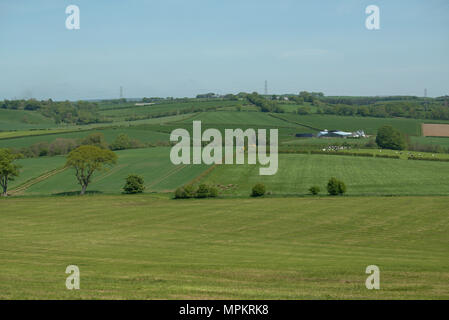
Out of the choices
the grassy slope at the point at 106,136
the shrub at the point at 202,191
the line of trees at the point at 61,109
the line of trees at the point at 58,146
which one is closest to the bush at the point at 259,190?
the shrub at the point at 202,191

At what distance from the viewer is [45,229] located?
132 ft

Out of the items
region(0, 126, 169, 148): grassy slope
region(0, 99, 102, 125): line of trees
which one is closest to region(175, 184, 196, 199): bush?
region(0, 126, 169, 148): grassy slope

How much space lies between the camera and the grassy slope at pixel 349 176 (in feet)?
207

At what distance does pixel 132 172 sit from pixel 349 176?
113ft

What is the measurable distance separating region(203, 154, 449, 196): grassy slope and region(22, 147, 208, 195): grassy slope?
5.05 m

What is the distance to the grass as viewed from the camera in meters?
16.6

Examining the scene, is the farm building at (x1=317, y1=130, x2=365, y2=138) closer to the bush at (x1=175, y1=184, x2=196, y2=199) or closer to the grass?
the grass

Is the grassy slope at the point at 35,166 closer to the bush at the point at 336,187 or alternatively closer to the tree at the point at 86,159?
the tree at the point at 86,159

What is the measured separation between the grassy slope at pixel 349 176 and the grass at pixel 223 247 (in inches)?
280

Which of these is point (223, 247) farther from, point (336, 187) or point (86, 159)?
point (86, 159)

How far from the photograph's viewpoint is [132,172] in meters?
78.7

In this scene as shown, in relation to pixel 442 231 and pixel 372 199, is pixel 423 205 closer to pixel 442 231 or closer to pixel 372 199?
pixel 372 199

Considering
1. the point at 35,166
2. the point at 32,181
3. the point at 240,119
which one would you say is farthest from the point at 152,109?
the point at 32,181

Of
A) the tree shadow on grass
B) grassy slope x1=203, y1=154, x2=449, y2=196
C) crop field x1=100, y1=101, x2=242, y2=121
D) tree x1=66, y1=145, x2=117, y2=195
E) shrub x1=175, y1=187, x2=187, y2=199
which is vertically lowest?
the tree shadow on grass
